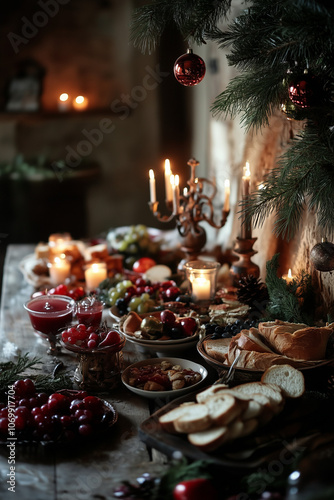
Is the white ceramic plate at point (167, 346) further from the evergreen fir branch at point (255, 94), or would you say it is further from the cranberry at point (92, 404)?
the evergreen fir branch at point (255, 94)

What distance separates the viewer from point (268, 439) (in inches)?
51.5

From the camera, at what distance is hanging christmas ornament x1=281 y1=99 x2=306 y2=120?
1.61 meters

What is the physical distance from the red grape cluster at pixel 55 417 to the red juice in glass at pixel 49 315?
442 millimetres

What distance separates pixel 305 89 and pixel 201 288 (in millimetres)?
1000

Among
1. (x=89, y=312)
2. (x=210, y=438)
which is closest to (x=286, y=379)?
(x=210, y=438)

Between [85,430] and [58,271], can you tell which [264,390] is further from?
[58,271]

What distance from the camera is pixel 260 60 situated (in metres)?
1.65

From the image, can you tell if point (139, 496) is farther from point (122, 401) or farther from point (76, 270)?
point (76, 270)

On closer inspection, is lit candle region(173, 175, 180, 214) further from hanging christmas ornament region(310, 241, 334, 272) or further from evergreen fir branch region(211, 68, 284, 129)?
hanging christmas ornament region(310, 241, 334, 272)

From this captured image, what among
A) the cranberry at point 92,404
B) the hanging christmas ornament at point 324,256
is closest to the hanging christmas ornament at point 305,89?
the hanging christmas ornament at point 324,256

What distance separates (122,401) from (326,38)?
1129 mm

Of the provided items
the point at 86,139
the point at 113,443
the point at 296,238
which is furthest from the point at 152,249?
the point at 86,139

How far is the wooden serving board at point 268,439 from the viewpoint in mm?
1257

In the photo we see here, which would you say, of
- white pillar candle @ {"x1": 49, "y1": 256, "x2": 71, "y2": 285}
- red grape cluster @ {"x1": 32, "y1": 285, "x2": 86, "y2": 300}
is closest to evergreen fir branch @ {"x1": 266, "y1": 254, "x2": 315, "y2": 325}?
red grape cluster @ {"x1": 32, "y1": 285, "x2": 86, "y2": 300}
